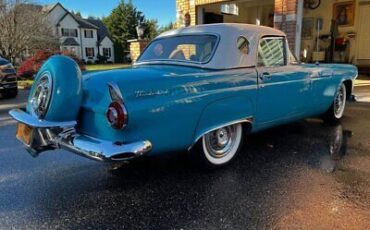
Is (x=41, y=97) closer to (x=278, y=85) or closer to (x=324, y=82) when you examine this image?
(x=278, y=85)

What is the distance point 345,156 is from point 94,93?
3075 mm

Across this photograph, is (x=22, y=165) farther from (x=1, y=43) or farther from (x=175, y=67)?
(x=1, y=43)

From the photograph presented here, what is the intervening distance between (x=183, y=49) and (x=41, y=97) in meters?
1.75

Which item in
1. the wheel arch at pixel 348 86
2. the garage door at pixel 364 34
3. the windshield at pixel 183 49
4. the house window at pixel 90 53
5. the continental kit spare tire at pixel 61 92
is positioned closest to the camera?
the continental kit spare tire at pixel 61 92

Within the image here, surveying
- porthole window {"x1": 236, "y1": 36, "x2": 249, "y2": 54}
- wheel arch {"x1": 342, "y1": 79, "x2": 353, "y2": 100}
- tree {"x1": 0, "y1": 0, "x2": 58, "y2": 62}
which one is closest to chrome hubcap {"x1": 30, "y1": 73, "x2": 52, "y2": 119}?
porthole window {"x1": 236, "y1": 36, "x2": 249, "y2": 54}

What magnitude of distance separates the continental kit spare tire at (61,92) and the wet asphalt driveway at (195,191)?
79 cm

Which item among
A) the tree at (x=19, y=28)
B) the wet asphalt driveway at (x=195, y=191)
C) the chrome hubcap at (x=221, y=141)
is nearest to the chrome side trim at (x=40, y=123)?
the wet asphalt driveway at (x=195, y=191)

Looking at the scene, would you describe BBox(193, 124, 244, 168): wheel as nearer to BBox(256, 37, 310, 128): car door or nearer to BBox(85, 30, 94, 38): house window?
BBox(256, 37, 310, 128): car door

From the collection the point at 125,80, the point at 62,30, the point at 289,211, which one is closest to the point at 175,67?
the point at 125,80

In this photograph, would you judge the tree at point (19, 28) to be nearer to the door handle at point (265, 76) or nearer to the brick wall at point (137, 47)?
the brick wall at point (137, 47)

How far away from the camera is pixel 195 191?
3.32 meters

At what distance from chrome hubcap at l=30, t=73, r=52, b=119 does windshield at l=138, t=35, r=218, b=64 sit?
1.45 metres

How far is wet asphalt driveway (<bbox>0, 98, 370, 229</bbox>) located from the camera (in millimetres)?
2795

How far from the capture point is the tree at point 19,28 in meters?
24.3
